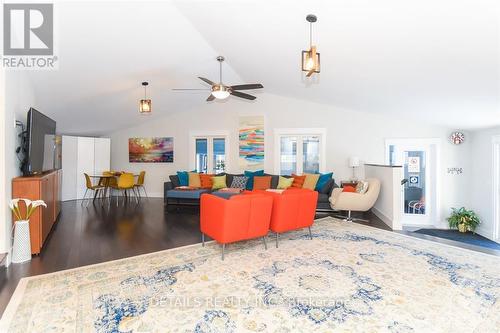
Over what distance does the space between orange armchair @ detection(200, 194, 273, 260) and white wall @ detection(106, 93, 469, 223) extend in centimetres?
411

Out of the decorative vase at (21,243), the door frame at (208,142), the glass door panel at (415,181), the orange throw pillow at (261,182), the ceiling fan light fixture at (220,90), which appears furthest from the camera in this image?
the door frame at (208,142)

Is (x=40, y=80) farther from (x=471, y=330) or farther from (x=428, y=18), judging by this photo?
(x=471, y=330)

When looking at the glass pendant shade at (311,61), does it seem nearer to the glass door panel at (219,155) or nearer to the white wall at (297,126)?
the white wall at (297,126)

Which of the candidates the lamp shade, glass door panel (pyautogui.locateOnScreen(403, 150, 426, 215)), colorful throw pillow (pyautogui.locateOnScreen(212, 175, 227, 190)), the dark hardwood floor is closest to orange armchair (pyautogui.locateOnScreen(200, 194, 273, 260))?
the dark hardwood floor

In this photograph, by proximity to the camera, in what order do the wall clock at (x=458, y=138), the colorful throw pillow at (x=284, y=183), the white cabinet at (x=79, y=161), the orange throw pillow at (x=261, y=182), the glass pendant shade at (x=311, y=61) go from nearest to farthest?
the glass pendant shade at (x=311, y=61), the wall clock at (x=458, y=138), the colorful throw pillow at (x=284, y=183), the orange throw pillow at (x=261, y=182), the white cabinet at (x=79, y=161)

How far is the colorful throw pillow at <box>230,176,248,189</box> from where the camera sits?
7.00 metres

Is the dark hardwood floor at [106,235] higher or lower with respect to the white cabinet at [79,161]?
lower

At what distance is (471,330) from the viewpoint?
1.93m

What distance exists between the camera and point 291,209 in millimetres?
3822

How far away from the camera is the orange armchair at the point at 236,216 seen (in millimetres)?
3217

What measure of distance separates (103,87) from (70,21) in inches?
84.1

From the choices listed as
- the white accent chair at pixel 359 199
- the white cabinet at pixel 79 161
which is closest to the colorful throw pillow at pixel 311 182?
the white accent chair at pixel 359 199

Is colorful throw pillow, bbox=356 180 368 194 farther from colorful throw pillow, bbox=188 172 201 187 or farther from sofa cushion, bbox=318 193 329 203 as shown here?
colorful throw pillow, bbox=188 172 201 187

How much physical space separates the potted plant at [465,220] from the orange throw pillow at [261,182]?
4355 millimetres
